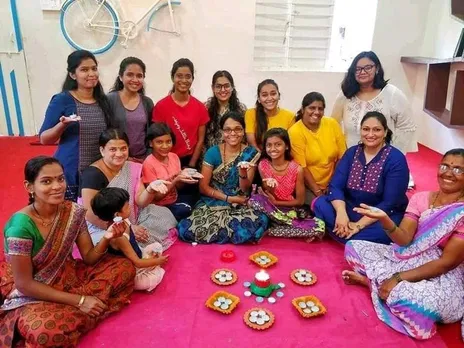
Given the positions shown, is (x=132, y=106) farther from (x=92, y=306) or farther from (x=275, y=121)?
(x=92, y=306)

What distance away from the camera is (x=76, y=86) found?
240 cm

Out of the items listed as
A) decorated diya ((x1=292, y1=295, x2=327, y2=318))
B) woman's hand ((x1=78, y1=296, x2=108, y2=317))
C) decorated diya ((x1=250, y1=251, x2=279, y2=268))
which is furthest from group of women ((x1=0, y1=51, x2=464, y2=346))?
decorated diya ((x1=292, y1=295, x2=327, y2=318))

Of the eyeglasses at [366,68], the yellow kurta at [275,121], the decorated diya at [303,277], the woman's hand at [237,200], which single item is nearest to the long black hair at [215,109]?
the yellow kurta at [275,121]

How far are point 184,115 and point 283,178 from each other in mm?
849

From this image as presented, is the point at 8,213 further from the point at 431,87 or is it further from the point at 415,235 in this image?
the point at 431,87

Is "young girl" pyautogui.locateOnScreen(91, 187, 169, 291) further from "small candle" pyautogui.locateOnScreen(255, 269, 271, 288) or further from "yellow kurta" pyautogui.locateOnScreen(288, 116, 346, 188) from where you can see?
"yellow kurta" pyautogui.locateOnScreen(288, 116, 346, 188)

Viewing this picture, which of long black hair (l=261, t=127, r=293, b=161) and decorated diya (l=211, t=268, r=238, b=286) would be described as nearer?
decorated diya (l=211, t=268, r=238, b=286)

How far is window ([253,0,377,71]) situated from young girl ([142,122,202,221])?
2.60 metres

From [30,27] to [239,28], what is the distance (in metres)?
2.33

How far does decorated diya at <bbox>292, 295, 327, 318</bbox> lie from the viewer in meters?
1.83

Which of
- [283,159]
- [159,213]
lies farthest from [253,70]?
[159,213]

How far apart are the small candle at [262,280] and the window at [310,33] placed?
3280mm

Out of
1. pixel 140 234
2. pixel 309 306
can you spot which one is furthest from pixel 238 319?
pixel 140 234

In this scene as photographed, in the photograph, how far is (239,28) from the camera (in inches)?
177
